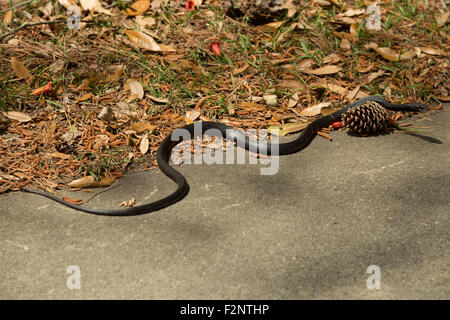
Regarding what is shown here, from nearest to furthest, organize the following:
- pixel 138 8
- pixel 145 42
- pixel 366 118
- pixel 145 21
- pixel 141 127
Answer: pixel 366 118 < pixel 141 127 < pixel 145 42 < pixel 145 21 < pixel 138 8

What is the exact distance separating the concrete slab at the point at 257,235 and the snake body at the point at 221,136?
0.05 meters

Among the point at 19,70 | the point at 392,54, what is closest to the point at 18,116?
the point at 19,70

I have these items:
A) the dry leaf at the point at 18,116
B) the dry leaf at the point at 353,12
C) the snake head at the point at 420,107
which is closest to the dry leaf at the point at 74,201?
the dry leaf at the point at 18,116

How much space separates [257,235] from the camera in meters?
2.34

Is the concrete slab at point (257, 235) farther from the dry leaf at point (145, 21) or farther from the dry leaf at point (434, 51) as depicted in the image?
the dry leaf at point (145, 21)

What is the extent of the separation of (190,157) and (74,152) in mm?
819

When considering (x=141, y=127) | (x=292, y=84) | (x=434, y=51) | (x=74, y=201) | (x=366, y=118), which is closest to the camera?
(x=74, y=201)

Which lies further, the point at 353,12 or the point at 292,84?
the point at 353,12

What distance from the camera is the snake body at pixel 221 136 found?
2.59 m

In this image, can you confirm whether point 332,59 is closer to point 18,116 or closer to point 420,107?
point 420,107

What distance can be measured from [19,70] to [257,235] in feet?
8.36

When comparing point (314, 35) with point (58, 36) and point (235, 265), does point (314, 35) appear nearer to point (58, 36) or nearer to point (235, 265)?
point (58, 36)
